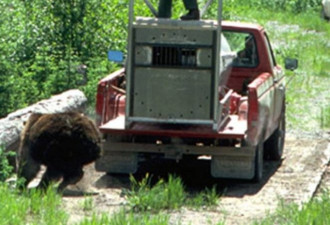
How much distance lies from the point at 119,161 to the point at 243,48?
251 centimetres

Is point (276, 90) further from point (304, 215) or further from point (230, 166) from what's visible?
point (304, 215)

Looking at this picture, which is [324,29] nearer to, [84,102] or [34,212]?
[84,102]

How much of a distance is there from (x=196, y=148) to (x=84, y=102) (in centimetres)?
265

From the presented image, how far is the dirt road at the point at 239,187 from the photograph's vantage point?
1108cm

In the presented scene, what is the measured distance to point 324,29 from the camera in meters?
31.7

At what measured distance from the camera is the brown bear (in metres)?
11.4

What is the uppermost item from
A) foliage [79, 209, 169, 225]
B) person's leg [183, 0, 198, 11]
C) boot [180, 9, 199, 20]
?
person's leg [183, 0, 198, 11]

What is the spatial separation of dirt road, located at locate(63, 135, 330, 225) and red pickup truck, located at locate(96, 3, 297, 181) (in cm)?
26

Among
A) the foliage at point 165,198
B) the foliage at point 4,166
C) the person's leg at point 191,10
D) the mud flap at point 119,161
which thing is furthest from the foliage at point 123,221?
the person's leg at point 191,10

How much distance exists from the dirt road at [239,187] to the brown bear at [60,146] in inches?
11.4

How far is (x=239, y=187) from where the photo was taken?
13.1 metres

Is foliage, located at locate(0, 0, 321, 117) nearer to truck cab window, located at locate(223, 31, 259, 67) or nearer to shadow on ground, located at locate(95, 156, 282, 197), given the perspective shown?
shadow on ground, located at locate(95, 156, 282, 197)

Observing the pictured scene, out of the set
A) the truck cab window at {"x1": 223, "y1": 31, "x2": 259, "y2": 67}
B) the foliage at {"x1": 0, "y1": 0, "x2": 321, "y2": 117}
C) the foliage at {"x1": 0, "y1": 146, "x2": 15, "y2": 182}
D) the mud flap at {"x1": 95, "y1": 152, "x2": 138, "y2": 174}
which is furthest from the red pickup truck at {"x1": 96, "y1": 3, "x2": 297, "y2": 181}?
the foliage at {"x1": 0, "y1": 0, "x2": 321, "y2": 117}

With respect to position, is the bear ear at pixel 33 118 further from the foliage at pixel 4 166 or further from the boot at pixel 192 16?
the boot at pixel 192 16
